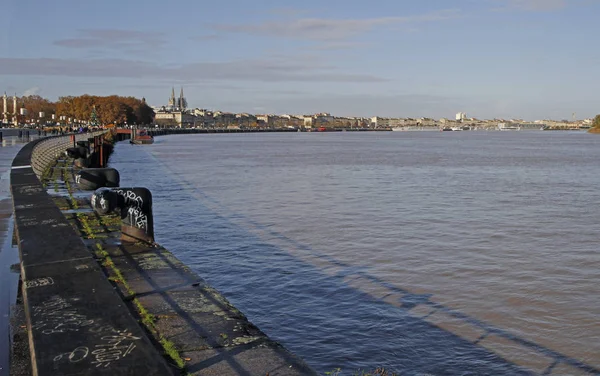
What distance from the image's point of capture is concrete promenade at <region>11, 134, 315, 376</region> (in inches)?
203

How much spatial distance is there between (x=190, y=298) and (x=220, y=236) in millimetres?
11474

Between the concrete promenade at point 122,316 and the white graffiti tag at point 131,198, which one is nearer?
the concrete promenade at point 122,316

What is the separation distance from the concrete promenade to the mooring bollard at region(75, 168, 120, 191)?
322 cm

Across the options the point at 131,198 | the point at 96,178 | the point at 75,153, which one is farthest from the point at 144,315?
the point at 75,153

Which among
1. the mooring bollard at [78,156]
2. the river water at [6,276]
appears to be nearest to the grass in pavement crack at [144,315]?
the river water at [6,276]

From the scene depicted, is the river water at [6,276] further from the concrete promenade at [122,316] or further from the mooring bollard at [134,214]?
the mooring bollard at [134,214]

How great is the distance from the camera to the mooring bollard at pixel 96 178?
14992mm

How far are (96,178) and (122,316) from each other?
972 centimetres

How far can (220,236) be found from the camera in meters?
20.2

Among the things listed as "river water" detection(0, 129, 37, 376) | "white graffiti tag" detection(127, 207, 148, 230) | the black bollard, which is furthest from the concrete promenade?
the black bollard

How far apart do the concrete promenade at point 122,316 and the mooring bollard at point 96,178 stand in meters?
A: 3.22

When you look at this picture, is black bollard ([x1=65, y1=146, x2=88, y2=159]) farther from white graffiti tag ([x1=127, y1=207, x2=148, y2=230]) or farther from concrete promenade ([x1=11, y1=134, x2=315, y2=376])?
white graffiti tag ([x1=127, y1=207, x2=148, y2=230])

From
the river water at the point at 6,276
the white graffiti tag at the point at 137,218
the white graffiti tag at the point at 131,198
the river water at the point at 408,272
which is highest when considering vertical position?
the white graffiti tag at the point at 131,198

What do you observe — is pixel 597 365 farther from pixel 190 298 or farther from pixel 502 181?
pixel 502 181
